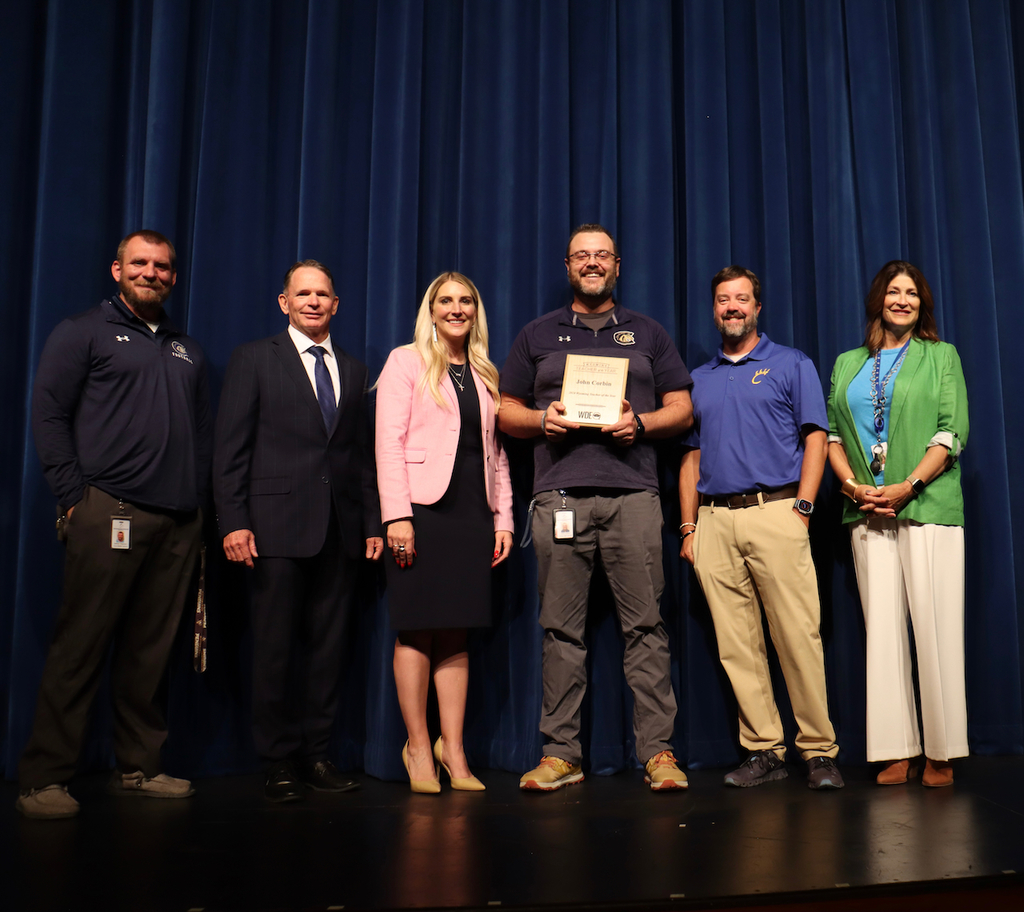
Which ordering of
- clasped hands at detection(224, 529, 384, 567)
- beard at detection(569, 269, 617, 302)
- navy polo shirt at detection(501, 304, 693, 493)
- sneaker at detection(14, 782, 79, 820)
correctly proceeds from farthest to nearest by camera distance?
beard at detection(569, 269, 617, 302), navy polo shirt at detection(501, 304, 693, 493), clasped hands at detection(224, 529, 384, 567), sneaker at detection(14, 782, 79, 820)

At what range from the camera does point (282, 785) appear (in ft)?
8.80

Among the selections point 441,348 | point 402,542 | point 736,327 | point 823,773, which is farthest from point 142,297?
point 823,773

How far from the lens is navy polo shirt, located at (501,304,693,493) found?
2.93m

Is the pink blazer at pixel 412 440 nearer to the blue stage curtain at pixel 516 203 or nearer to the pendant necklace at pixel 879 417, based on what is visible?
the blue stage curtain at pixel 516 203

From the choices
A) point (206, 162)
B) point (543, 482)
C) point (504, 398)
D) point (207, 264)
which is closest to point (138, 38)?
point (206, 162)

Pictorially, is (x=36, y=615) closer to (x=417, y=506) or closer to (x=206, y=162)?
(x=417, y=506)

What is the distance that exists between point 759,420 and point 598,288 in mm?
752

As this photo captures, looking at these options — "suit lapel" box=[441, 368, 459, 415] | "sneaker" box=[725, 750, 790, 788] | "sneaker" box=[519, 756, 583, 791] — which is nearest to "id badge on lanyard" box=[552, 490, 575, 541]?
"suit lapel" box=[441, 368, 459, 415]

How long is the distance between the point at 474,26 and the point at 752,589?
8.60ft

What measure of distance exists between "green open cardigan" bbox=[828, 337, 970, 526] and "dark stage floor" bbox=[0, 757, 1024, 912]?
932 millimetres

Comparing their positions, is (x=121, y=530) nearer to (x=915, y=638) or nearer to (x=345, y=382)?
(x=345, y=382)

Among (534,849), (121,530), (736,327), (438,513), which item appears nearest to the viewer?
(534,849)

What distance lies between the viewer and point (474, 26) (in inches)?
142

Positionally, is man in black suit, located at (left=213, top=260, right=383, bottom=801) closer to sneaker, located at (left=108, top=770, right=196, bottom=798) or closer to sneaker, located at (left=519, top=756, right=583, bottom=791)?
sneaker, located at (left=108, top=770, right=196, bottom=798)
